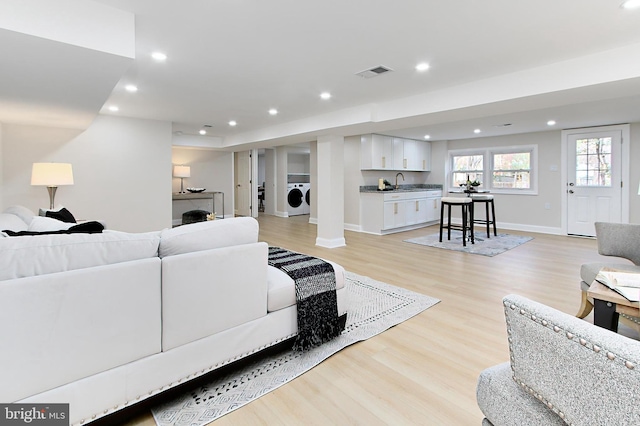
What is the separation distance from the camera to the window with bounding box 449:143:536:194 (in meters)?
7.02

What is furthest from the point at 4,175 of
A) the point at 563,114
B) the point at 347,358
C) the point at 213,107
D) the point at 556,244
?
the point at 556,244

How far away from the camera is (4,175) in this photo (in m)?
4.57

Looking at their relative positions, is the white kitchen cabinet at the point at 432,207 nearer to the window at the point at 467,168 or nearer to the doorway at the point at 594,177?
the window at the point at 467,168

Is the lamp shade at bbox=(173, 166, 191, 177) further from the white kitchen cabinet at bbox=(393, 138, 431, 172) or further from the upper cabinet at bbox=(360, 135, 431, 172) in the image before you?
the white kitchen cabinet at bbox=(393, 138, 431, 172)

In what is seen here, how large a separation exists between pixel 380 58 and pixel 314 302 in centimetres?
216

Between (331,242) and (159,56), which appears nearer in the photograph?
(159,56)

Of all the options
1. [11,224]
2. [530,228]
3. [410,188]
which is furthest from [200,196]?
[530,228]

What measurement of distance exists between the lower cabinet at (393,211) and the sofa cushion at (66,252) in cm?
548

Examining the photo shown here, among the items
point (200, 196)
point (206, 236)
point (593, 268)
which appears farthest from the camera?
point (200, 196)

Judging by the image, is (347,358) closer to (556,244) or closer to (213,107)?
(213,107)

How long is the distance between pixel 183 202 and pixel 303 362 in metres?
7.26

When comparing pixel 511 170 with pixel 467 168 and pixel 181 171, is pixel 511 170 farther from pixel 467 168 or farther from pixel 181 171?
pixel 181 171

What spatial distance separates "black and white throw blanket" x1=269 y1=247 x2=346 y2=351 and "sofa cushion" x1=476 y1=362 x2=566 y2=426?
4.09 ft

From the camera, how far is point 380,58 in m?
2.89
